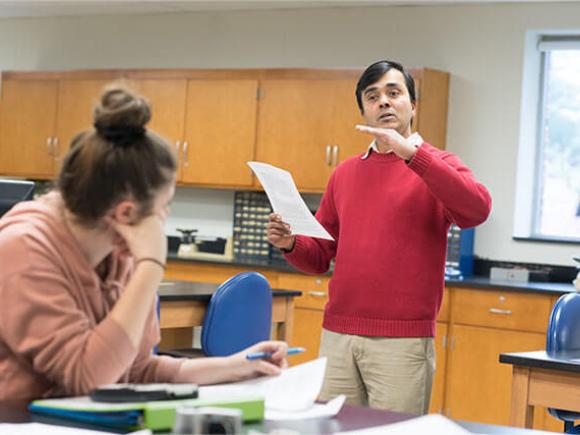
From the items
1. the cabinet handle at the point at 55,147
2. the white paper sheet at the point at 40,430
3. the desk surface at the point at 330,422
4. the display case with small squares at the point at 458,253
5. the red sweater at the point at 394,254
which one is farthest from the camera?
the cabinet handle at the point at 55,147

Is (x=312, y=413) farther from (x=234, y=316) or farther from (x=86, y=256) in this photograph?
(x=234, y=316)

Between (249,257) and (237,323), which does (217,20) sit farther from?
(237,323)

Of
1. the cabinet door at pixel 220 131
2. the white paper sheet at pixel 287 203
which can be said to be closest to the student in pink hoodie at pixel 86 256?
the white paper sheet at pixel 287 203

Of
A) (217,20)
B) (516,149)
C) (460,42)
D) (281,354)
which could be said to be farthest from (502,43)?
(281,354)

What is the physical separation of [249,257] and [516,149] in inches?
71.6

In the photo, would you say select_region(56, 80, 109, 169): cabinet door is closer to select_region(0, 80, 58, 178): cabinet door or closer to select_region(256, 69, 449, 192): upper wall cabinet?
select_region(0, 80, 58, 178): cabinet door

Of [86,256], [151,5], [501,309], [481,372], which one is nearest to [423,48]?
[501,309]

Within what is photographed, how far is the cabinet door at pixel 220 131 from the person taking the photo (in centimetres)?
646

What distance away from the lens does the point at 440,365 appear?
554 centimetres

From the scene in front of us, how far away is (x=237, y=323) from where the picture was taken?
3.80 meters

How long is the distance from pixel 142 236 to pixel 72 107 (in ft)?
18.1

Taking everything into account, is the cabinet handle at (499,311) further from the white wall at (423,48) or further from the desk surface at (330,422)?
the desk surface at (330,422)

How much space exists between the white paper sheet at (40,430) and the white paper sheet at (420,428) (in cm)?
37

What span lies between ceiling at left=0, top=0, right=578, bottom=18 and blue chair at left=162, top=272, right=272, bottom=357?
3011 millimetres
